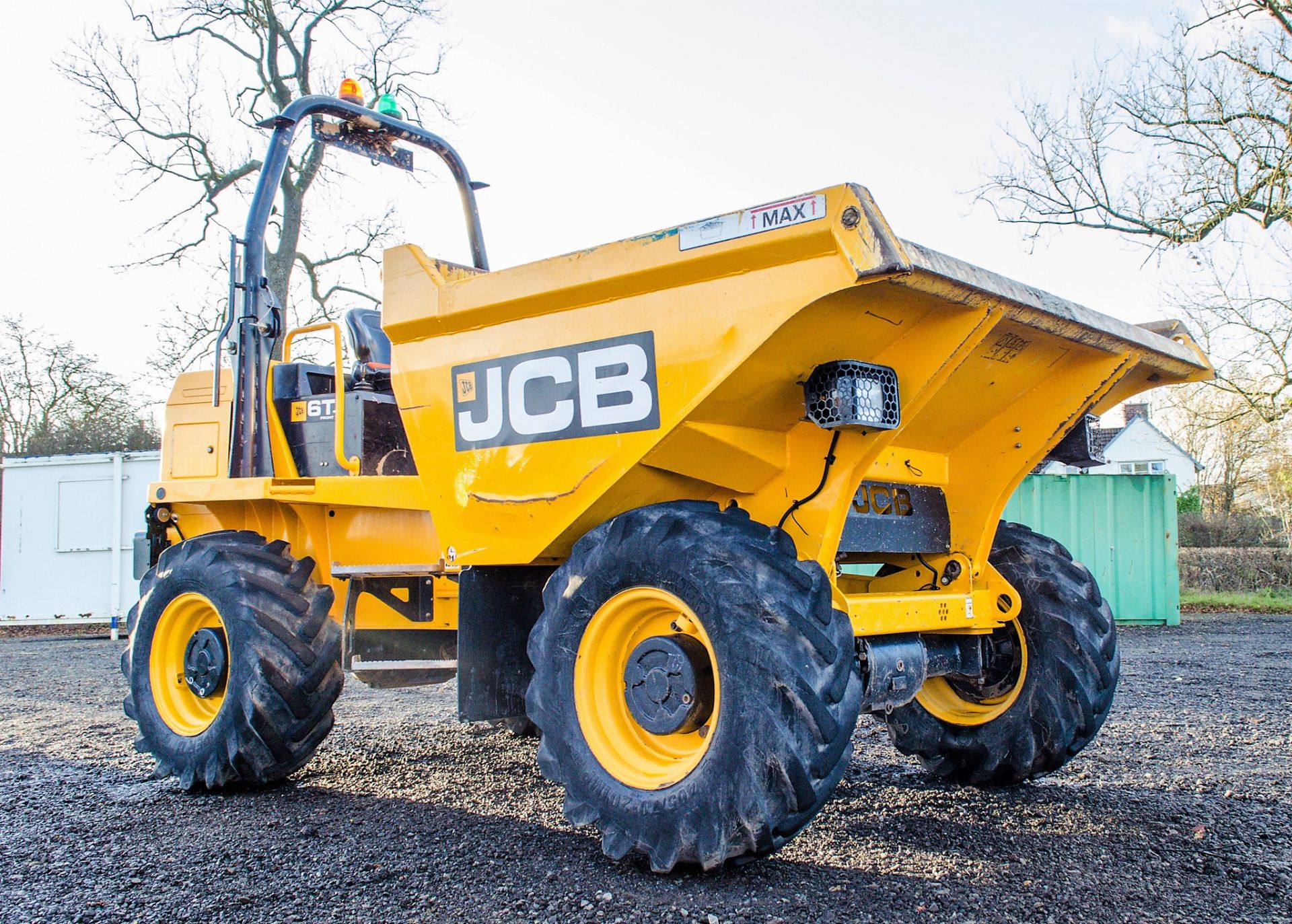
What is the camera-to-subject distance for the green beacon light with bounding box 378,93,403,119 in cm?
534

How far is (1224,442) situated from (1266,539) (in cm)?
875

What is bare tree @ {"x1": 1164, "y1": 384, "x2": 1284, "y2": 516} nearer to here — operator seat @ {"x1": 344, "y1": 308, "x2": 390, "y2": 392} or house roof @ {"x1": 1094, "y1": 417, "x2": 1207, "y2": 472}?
house roof @ {"x1": 1094, "y1": 417, "x2": 1207, "y2": 472}

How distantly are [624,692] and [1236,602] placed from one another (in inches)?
698

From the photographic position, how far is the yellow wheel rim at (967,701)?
14.6 ft

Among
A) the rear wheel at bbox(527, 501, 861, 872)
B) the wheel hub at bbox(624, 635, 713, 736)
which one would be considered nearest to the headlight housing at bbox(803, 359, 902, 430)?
the rear wheel at bbox(527, 501, 861, 872)

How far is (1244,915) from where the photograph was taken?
293 centimetres

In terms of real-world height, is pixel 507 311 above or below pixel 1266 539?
above

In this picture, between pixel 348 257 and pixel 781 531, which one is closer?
pixel 781 531

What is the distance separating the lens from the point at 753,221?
10.5 ft

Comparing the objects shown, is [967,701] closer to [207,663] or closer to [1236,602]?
[207,663]

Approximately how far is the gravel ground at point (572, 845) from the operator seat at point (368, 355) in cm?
192

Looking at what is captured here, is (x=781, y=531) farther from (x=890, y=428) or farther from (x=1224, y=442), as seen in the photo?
(x=1224, y=442)

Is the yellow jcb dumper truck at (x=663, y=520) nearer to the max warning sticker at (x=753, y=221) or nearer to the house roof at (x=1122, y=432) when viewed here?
the max warning sticker at (x=753, y=221)

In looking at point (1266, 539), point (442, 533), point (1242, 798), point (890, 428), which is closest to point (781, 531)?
point (890, 428)
